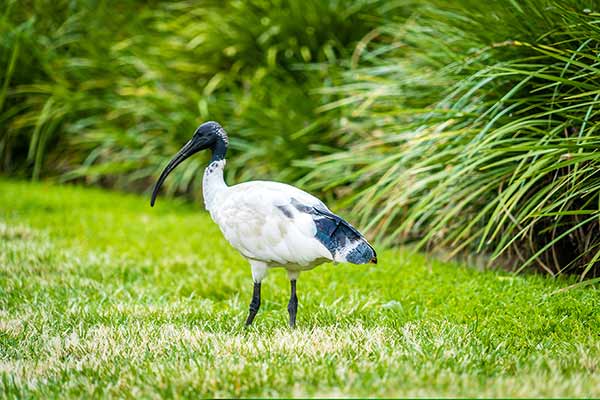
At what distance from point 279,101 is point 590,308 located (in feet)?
14.4

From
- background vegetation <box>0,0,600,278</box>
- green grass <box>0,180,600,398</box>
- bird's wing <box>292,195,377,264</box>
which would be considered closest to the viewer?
green grass <box>0,180,600,398</box>

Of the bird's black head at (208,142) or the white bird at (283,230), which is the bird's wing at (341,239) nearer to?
the white bird at (283,230)

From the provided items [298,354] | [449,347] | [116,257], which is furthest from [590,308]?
[116,257]

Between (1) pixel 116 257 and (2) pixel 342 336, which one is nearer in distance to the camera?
(2) pixel 342 336

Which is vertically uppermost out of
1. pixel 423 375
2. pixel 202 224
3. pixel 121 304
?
pixel 423 375

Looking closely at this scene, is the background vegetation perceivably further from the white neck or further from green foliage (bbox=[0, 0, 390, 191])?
the white neck

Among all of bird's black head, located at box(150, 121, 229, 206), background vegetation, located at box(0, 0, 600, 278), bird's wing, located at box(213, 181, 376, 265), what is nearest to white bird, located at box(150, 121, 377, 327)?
bird's wing, located at box(213, 181, 376, 265)

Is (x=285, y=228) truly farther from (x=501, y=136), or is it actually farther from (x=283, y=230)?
(x=501, y=136)

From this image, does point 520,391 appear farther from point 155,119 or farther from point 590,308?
point 155,119

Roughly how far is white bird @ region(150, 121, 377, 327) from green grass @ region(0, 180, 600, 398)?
32 cm

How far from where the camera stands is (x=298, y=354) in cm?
337

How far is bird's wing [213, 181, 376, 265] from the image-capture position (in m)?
3.67

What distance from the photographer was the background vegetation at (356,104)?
16.0 ft

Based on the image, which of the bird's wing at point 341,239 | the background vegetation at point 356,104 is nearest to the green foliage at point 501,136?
the background vegetation at point 356,104
